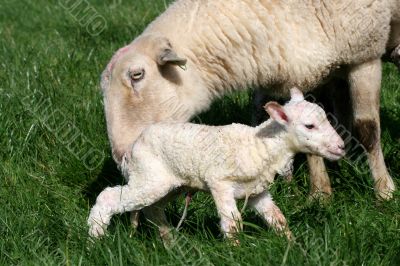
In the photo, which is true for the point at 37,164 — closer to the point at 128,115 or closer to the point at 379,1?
the point at 128,115

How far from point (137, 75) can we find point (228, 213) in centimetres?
113

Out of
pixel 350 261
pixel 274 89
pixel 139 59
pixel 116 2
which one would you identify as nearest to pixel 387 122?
pixel 274 89

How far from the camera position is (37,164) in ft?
16.9

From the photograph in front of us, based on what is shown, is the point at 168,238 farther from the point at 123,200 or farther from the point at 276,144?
the point at 276,144

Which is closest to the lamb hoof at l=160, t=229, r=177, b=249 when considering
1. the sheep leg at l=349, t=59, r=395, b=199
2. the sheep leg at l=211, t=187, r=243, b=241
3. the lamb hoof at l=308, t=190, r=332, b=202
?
the sheep leg at l=211, t=187, r=243, b=241

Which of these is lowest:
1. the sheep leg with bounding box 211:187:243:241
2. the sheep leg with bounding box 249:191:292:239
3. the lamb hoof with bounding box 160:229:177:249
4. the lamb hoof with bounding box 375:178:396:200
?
the lamb hoof with bounding box 375:178:396:200

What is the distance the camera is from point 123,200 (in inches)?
152

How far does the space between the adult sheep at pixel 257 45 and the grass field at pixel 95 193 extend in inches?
24.0

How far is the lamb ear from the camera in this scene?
4.36 metres

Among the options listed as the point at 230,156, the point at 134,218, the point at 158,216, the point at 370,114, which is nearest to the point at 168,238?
the point at 158,216

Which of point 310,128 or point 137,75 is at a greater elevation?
point 137,75

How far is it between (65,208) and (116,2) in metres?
5.71

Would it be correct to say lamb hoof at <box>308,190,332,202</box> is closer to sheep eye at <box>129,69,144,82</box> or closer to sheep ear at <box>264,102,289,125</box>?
sheep ear at <box>264,102,289,125</box>

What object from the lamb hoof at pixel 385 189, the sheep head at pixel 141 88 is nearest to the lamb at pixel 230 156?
the sheep head at pixel 141 88
